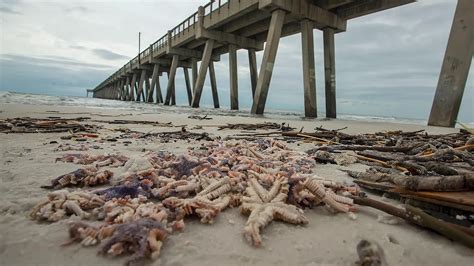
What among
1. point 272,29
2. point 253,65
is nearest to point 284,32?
point 253,65

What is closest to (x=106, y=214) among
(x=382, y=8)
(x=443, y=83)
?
(x=443, y=83)

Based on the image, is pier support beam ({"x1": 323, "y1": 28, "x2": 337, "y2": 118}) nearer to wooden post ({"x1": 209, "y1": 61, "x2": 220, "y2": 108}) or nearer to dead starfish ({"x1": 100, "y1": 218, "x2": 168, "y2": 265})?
wooden post ({"x1": 209, "y1": 61, "x2": 220, "y2": 108})

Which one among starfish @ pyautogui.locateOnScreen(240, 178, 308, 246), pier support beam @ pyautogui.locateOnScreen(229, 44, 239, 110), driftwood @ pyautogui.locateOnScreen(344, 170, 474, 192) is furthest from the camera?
pier support beam @ pyautogui.locateOnScreen(229, 44, 239, 110)

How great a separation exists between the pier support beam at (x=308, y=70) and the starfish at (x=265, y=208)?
15938mm

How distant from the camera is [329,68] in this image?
18703 millimetres

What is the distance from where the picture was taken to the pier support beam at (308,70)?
56.2ft

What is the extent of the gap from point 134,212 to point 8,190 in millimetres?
1097

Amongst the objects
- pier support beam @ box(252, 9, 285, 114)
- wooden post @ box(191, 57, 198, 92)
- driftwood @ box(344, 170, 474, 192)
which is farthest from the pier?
driftwood @ box(344, 170, 474, 192)

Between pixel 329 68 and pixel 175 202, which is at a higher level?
pixel 329 68

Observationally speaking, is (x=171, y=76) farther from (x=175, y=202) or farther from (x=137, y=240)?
(x=137, y=240)

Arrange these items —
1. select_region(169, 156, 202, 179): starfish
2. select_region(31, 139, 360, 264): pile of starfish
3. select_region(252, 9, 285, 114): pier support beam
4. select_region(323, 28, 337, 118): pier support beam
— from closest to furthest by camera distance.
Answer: select_region(31, 139, 360, 264): pile of starfish → select_region(169, 156, 202, 179): starfish → select_region(252, 9, 285, 114): pier support beam → select_region(323, 28, 337, 118): pier support beam

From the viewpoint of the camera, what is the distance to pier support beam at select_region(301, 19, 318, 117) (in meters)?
17.1

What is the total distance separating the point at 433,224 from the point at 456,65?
41.2 feet

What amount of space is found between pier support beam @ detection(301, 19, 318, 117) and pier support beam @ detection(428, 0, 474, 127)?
6815mm
